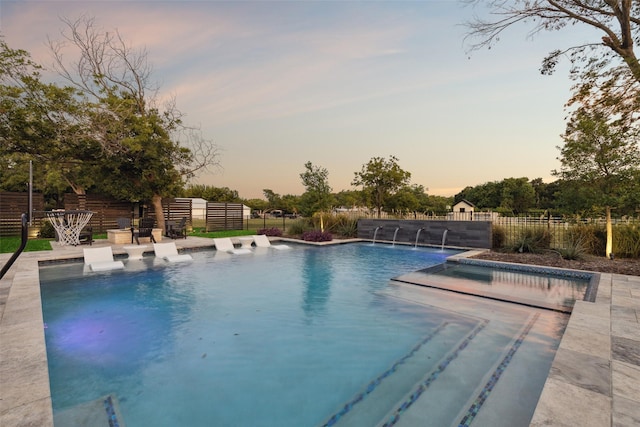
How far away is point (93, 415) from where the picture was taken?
2465 mm

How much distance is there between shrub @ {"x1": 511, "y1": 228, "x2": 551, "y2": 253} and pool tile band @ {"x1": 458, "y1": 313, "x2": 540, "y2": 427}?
22.9 ft

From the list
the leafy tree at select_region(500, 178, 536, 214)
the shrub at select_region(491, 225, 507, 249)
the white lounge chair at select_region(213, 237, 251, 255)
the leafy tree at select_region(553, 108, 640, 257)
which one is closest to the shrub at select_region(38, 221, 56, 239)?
the white lounge chair at select_region(213, 237, 251, 255)

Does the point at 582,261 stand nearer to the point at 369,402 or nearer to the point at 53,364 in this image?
the point at 369,402

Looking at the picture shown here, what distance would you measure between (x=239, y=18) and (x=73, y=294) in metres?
10.5

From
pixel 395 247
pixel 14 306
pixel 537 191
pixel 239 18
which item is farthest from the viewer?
pixel 537 191

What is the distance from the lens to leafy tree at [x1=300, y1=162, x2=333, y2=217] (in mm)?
15297

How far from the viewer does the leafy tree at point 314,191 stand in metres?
15.3

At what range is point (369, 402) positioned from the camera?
8.79ft

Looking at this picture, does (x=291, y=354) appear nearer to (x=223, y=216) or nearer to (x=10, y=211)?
(x=223, y=216)

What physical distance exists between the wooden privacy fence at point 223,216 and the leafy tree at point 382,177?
426 inches

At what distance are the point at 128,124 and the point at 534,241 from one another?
1704 cm

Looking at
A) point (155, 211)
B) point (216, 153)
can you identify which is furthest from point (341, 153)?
point (155, 211)

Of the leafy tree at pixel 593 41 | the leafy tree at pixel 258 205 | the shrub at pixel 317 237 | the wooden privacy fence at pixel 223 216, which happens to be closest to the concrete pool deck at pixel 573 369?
the leafy tree at pixel 593 41

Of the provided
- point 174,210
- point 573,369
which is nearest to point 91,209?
point 174,210
